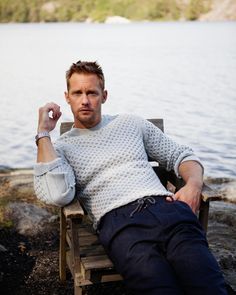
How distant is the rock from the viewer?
5.28m

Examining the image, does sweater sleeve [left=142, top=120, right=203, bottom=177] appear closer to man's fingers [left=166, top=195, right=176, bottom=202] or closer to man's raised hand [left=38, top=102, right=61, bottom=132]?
man's fingers [left=166, top=195, right=176, bottom=202]

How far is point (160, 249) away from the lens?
3156mm

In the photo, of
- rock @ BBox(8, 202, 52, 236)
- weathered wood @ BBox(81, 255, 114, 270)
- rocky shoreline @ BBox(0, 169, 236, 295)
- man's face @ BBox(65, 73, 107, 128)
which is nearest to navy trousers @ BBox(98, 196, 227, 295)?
weathered wood @ BBox(81, 255, 114, 270)

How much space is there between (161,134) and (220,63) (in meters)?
23.7

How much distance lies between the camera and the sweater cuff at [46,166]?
347cm

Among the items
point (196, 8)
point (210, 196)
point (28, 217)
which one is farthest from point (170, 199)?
point (196, 8)

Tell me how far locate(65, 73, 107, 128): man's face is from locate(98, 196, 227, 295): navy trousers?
79 centimetres

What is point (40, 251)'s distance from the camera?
192 inches

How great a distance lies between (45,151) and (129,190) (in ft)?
A: 2.11

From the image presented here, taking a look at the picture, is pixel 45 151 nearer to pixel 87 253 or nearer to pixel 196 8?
pixel 87 253

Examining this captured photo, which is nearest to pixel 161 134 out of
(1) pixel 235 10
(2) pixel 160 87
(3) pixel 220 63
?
(2) pixel 160 87

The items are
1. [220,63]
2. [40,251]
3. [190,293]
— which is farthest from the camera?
[220,63]

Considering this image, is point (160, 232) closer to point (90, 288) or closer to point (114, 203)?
point (114, 203)

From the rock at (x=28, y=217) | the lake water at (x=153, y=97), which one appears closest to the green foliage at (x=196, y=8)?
the lake water at (x=153, y=97)
